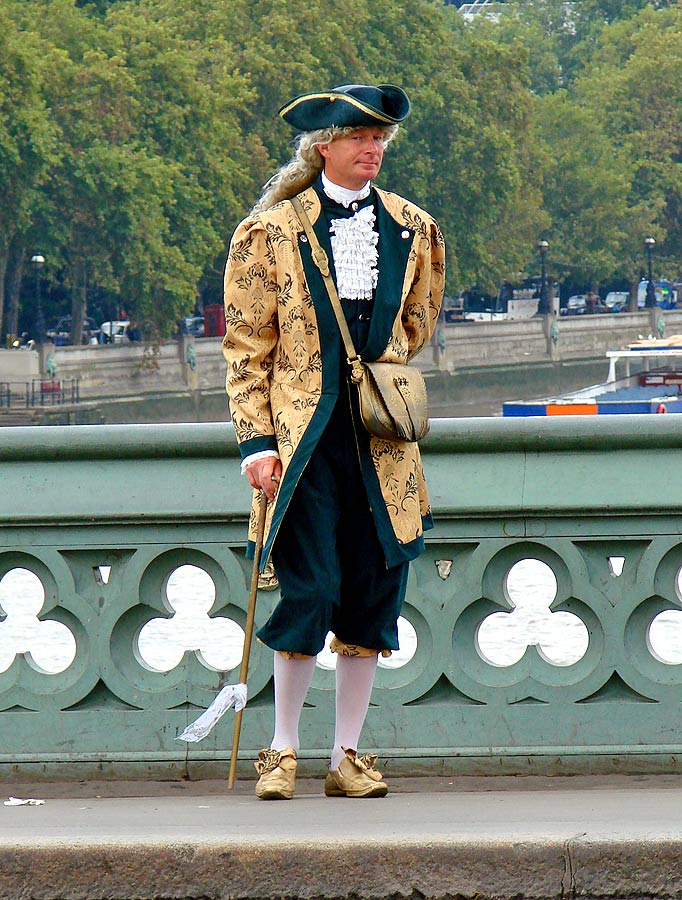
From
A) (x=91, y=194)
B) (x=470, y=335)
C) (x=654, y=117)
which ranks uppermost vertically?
(x=654, y=117)

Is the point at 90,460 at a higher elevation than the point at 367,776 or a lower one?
higher

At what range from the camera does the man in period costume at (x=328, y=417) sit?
3.69 m

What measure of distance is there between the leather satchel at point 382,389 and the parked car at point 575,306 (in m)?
79.3

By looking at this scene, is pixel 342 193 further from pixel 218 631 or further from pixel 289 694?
pixel 218 631

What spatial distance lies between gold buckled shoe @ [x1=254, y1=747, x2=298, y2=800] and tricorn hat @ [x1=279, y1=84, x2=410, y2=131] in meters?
1.43

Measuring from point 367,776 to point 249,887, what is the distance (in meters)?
0.75

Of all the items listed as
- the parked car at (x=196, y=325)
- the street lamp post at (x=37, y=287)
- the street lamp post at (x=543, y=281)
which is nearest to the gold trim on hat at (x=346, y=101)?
the street lamp post at (x=37, y=287)

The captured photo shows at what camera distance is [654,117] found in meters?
76.5

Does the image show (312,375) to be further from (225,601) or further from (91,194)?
(91,194)

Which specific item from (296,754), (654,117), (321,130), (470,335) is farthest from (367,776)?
(654,117)

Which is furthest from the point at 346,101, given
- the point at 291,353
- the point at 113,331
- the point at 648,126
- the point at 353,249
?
the point at 648,126

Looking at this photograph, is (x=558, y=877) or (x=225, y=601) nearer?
(x=558, y=877)

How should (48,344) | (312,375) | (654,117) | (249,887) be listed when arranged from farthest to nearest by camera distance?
(654,117) < (48,344) < (312,375) < (249,887)

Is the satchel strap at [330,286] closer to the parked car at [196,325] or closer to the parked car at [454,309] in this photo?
the parked car at [196,325]
